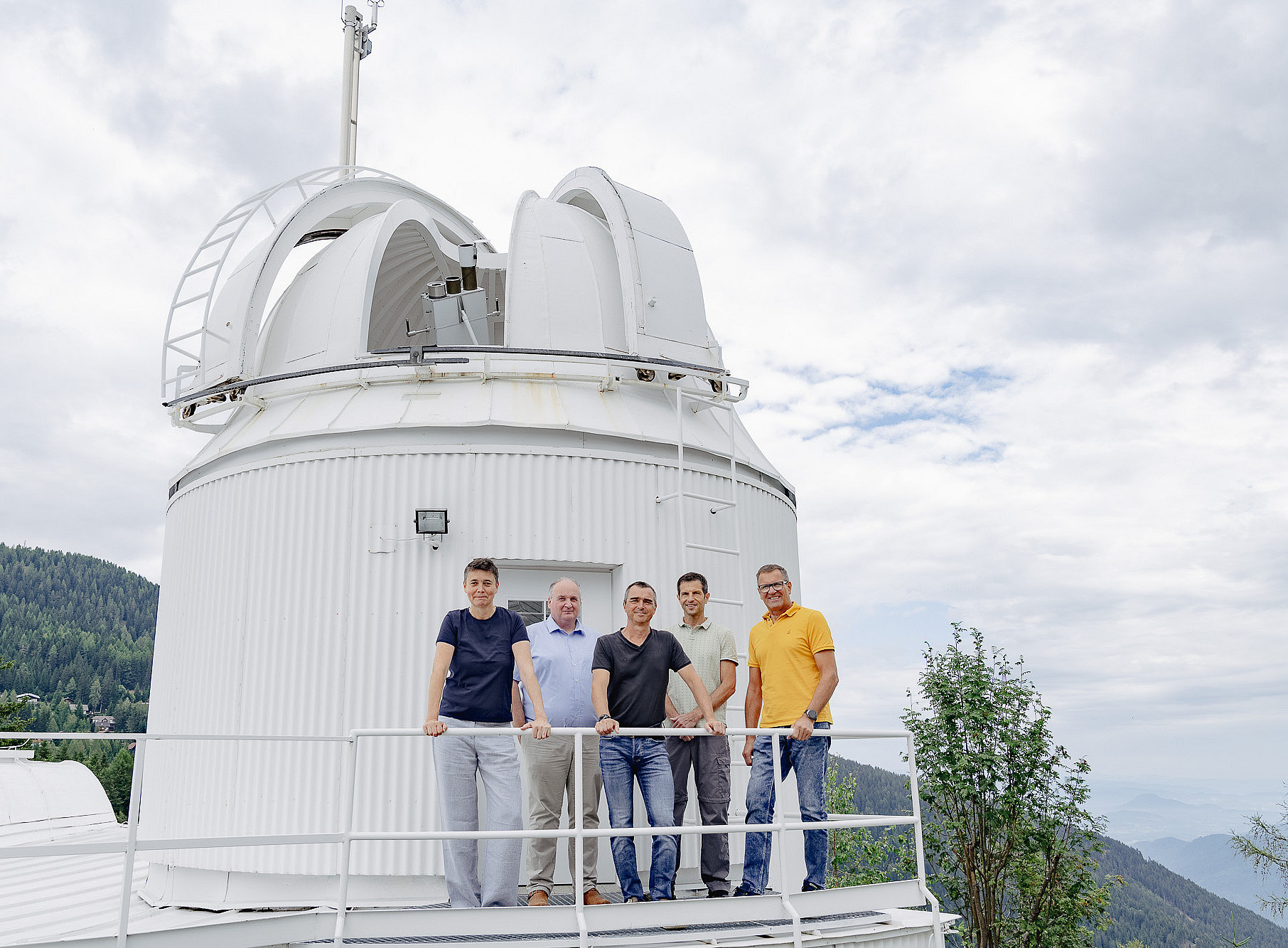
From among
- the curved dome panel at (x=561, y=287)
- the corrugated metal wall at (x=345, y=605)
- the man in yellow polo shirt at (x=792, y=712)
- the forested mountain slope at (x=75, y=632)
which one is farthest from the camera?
the forested mountain slope at (x=75, y=632)

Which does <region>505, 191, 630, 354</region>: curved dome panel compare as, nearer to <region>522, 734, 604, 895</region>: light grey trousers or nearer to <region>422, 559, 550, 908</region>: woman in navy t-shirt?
<region>422, 559, 550, 908</region>: woman in navy t-shirt

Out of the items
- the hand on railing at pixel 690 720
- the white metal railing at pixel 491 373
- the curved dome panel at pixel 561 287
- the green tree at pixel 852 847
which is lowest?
the green tree at pixel 852 847

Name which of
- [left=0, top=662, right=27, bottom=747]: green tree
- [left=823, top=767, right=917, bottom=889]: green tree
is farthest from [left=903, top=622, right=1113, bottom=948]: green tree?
[left=0, top=662, right=27, bottom=747]: green tree

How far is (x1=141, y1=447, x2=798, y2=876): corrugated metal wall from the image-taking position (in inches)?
316

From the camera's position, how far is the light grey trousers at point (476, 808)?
237 inches

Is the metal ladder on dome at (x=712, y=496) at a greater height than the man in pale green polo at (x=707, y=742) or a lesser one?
greater

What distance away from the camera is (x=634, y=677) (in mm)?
6254

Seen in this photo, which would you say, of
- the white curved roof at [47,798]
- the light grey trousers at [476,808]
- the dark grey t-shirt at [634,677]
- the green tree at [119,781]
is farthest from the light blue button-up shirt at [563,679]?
the green tree at [119,781]

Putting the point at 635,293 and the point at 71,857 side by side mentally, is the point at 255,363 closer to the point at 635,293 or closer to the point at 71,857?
the point at 635,293

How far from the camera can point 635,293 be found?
32.0ft

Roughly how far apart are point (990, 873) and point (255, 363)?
1618 centimetres

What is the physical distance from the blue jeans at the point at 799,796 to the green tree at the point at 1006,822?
1340 cm

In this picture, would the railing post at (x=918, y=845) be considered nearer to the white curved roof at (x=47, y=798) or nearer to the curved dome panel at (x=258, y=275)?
the curved dome panel at (x=258, y=275)

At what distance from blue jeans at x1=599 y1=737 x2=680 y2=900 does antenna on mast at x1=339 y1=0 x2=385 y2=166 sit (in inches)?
396
